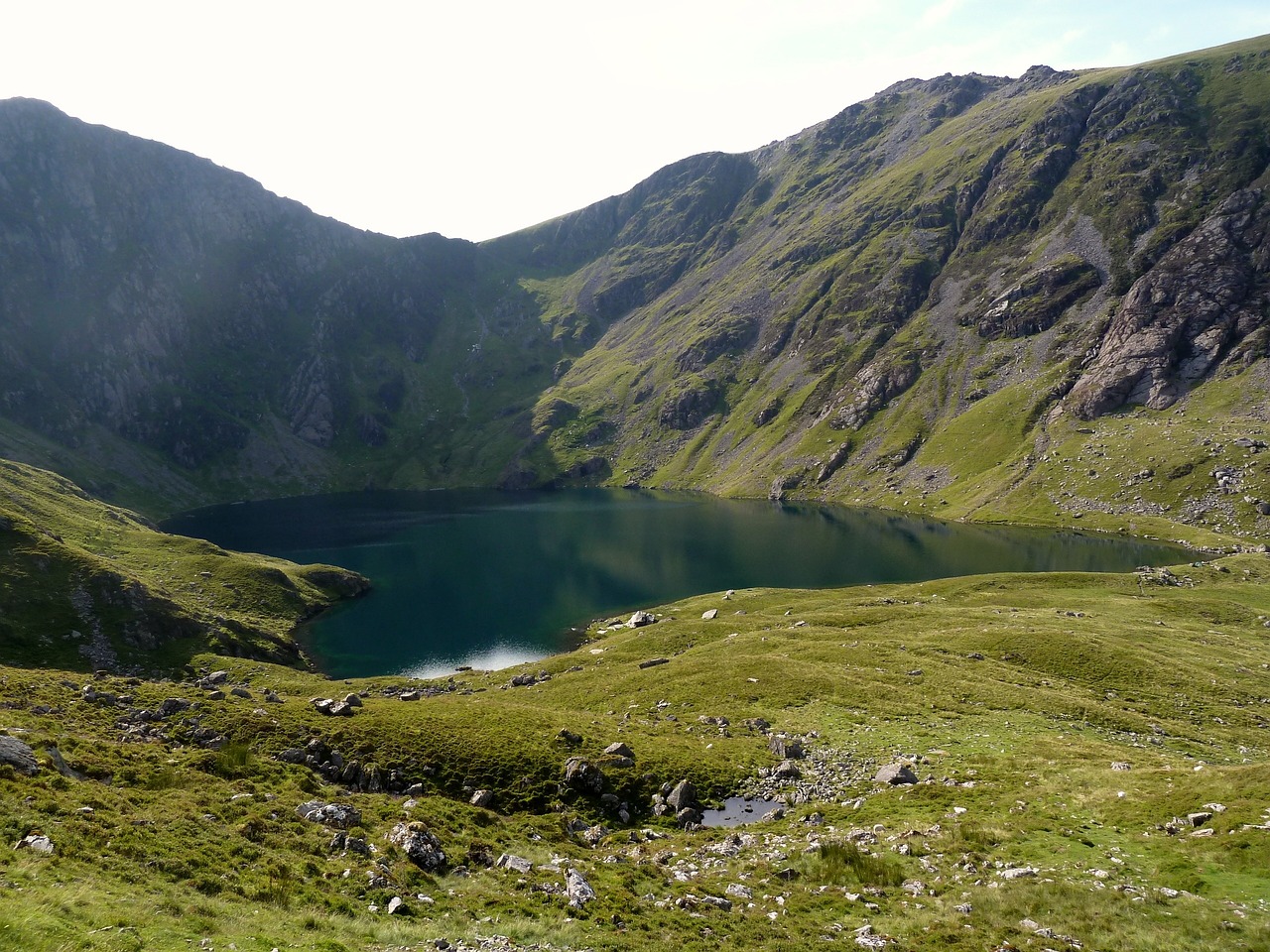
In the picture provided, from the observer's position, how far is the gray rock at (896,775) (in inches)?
1230

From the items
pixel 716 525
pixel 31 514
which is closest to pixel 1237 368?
pixel 716 525

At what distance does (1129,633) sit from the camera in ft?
202

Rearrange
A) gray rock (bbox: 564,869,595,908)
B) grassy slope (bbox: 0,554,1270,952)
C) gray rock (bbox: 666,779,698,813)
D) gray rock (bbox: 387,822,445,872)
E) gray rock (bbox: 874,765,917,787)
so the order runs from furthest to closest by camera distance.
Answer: gray rock (bbox: 874,765,917,787) → gray rock (bbox: 666,779,698,813) → gray rock (bbox: 387,822,445,872) → gray rock (bbox: 564,869,595,908) → grassy slope (bbox: 0,554,1270,952)

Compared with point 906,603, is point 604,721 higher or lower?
higher

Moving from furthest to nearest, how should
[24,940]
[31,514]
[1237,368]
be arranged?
[1237,368] < [31,514] < [24,940]

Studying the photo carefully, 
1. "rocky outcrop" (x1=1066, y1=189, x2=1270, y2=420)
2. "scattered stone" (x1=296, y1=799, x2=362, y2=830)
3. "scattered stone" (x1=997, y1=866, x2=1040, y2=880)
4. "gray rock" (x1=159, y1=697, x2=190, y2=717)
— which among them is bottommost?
"scattered stone" (x1=997, y1=866, x2=1040, y2=880)

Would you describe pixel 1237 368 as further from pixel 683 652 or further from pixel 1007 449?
pixel 683 652

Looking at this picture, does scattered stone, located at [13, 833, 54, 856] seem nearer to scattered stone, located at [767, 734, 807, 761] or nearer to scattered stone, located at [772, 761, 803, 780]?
scattered stone, located at [772, 761, 803, 780]

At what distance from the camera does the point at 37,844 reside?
53.9 ft

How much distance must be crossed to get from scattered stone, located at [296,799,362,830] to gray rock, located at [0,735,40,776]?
8.34 meters

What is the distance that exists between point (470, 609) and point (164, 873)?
90.1 meters

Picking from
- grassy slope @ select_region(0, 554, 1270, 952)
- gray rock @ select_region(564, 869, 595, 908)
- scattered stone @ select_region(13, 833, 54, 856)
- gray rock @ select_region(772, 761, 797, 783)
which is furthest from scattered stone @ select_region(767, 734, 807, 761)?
scattered stone @ select_region(13, 833, 54, 856)

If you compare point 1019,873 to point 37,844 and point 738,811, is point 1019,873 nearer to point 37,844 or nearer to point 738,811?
point 738,811

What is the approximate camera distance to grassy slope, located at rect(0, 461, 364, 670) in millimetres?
62156
